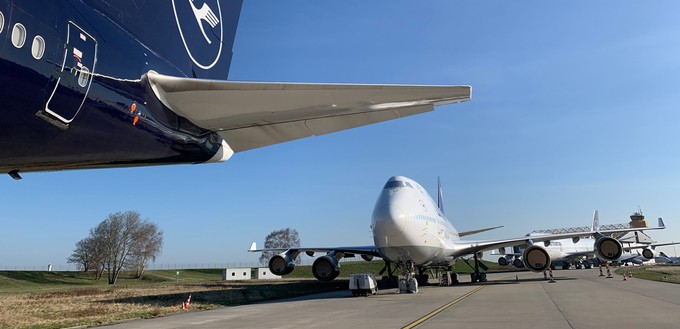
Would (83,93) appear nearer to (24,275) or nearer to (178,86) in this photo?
(178,86)

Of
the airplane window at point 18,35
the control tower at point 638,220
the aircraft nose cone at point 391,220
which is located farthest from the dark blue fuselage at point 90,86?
the control tower at point 638,220

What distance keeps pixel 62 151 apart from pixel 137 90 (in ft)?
2.88

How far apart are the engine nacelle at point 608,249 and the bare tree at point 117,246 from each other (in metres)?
52.6

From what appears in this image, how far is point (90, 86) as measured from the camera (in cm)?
349

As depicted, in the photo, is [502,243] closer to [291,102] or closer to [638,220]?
[291,102]

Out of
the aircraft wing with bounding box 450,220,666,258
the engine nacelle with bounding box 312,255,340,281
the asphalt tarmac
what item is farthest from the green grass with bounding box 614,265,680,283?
the engine nacelle with bounding box 312,255,340,281

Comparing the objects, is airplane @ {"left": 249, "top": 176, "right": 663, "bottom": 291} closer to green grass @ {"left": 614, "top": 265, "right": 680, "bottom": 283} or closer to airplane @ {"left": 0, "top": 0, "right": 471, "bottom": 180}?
green grass @ {"left": 614, "top": 265, "right": 680, "bottom": 283}

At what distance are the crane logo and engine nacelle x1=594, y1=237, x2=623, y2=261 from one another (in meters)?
26.5

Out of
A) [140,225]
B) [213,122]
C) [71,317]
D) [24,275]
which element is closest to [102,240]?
[140,225]

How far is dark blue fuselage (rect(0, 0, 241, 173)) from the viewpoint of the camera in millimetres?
2963

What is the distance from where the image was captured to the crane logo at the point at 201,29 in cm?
556

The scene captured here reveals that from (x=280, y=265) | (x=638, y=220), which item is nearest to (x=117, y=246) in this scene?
(x=280, y=265)

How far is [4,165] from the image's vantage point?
346 cm

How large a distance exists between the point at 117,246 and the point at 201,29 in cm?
5858
